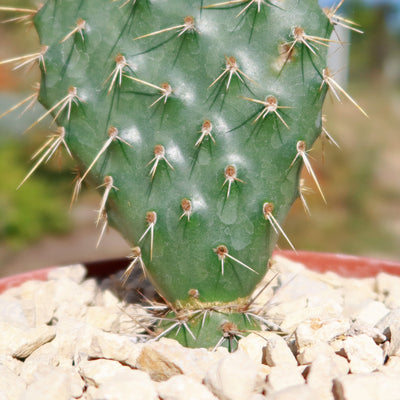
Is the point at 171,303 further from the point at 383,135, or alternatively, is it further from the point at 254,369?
the point at 383,135

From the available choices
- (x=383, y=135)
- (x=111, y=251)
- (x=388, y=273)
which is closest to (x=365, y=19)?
(x=383, y=135)

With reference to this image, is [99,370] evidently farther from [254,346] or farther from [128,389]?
[254,346]

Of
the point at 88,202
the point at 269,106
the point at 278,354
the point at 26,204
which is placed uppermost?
the point at 269,106

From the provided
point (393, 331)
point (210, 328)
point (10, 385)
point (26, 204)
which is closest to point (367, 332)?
point (393, 331)

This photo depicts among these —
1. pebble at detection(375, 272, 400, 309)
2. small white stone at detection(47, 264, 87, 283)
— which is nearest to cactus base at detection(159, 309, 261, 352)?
pebble at detection(375, 272, 400, 309)

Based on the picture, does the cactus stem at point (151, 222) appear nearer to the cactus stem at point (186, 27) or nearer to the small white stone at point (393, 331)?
the cactus stem at point (186, 27)

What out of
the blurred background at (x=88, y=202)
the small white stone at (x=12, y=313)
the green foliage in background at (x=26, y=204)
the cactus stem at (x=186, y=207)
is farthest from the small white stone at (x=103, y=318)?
the green foliage in background at (x=26, y=204)

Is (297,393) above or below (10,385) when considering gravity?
above
